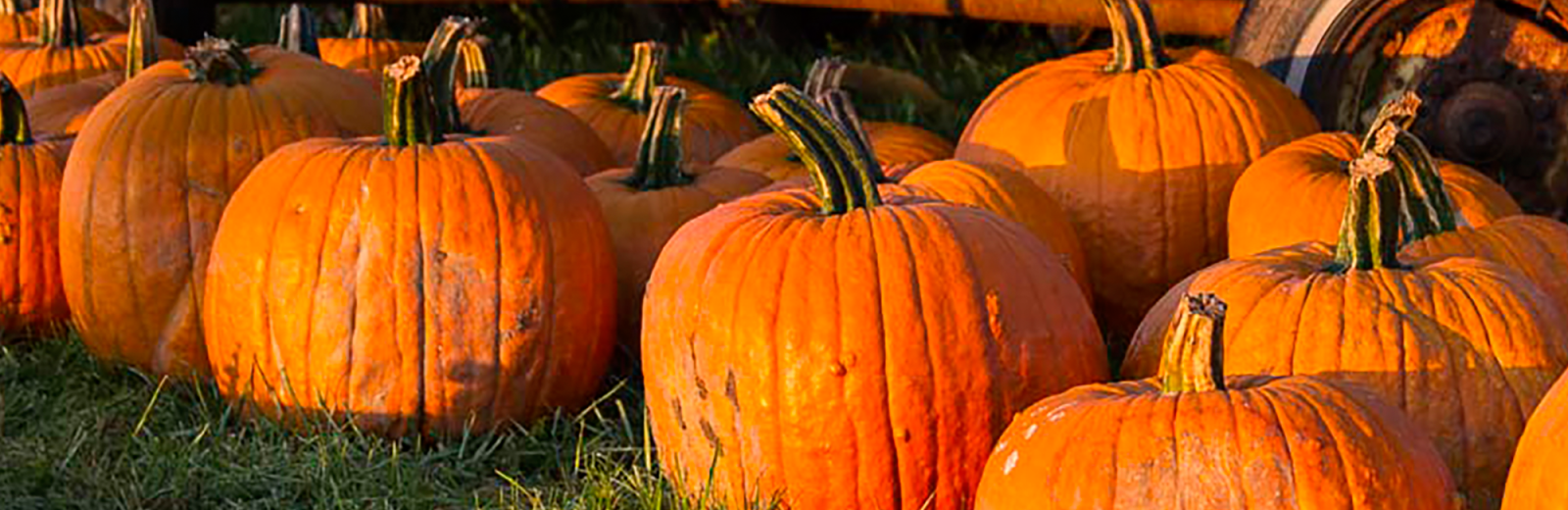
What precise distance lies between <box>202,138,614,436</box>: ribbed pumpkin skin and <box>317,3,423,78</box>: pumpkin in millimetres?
1772

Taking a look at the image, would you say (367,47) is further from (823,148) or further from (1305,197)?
(1305,197)

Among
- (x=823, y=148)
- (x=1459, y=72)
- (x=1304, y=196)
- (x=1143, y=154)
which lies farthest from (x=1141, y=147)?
(x=823, y=148)

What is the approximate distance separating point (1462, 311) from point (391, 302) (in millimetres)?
1812

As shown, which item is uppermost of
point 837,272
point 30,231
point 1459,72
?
point 1459,72

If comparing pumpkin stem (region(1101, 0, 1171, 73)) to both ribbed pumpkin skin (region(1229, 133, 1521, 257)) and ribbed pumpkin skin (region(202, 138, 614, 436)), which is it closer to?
ribbed pumpkin skin (region(1229, 133, 1521, 257))

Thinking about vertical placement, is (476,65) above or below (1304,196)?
below

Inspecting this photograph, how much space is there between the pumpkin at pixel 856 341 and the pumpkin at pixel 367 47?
251 cm

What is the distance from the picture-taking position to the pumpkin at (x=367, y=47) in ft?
18.4

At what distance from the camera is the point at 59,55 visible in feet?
17.1

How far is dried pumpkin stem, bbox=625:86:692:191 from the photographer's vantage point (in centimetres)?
404

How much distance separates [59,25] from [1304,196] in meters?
3.18

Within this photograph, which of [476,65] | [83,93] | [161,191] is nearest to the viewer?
[161,191]

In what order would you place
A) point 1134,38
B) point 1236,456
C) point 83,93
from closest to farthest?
point 1236,456 < point 1134,38 < point 83,93

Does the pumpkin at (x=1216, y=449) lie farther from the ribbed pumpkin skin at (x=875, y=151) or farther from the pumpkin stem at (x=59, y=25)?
the pumpkin stem at (x=59, y=25)
